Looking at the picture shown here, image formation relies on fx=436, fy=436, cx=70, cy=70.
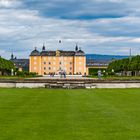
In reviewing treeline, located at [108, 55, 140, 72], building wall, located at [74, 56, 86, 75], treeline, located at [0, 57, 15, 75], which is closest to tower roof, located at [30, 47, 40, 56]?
building wall, located at [74, 56, 86, 75]

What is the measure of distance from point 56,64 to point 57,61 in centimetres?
121

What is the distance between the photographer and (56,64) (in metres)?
143

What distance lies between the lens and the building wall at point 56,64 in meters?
141

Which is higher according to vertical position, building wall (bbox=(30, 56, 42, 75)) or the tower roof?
the tower roof

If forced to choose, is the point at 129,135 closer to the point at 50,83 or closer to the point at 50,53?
the point at 50,83

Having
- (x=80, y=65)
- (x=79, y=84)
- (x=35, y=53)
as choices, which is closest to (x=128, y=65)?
(x=80, y=65)

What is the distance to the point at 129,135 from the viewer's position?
29.0ft

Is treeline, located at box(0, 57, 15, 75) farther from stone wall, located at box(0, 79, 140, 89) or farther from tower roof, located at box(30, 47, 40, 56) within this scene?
stone wall, located at box(0, 79, 140, 89)

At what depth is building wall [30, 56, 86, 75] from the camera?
462 feet

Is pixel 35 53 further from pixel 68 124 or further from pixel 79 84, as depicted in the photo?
pixel 68 124

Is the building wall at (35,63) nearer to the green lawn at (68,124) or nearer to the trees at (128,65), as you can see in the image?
the trees at (128,65)

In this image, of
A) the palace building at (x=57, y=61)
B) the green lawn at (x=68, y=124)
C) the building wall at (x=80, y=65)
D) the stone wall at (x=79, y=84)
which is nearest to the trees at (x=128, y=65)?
the building wall at (x=80, y=65)

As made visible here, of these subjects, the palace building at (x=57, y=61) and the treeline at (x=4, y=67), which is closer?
the treeline at (x=4, y=67)

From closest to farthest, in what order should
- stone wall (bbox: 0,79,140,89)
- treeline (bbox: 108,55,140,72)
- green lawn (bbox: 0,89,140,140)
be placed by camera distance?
green lawn (bbox: 0,89,140,140) → stone wall (bbox: 0,79,140,89) → treeline (bbox: 108,55,140,72)
